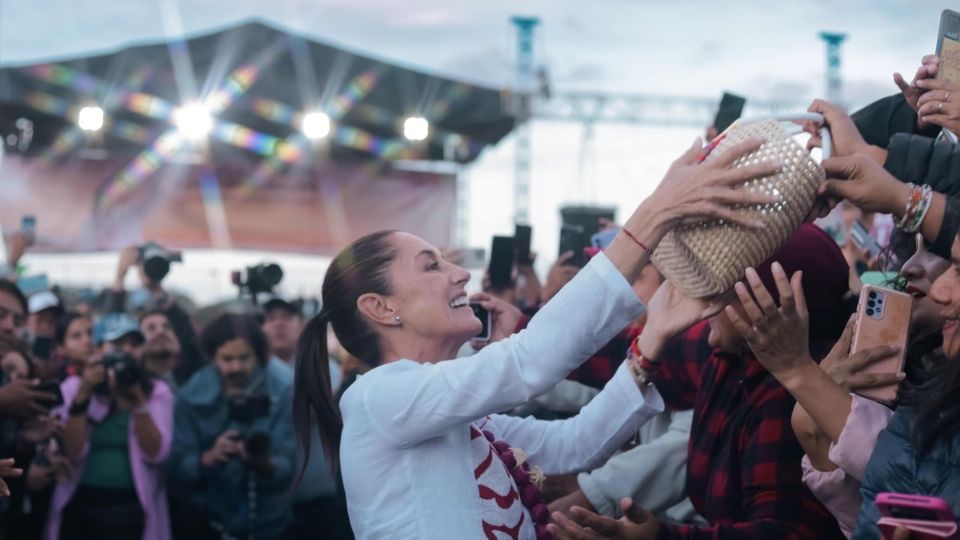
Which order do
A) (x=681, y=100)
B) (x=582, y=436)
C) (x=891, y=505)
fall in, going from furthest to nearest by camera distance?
(x=681, y=100)
(x=582, y=436)
(x=891, y=505)

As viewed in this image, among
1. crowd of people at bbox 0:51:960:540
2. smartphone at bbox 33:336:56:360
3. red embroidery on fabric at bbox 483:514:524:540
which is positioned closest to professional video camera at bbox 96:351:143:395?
smartphone at bbox 33:336:56:360

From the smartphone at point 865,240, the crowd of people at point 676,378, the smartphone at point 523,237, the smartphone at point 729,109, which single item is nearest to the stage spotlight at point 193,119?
the smartphone at point 523,237

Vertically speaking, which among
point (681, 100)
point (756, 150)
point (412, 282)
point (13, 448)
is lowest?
point (13, 448)

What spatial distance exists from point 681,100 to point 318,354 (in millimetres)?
17185

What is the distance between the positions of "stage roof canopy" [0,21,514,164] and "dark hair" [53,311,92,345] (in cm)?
502

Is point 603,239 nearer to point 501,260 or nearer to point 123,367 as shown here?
point 501,260

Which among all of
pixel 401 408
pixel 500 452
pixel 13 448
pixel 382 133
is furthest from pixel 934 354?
pixel 382 133

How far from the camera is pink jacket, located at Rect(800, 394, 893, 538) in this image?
2.08 m

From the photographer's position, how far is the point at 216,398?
5.78 metres

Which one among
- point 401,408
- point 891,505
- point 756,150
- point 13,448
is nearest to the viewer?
point 891,505

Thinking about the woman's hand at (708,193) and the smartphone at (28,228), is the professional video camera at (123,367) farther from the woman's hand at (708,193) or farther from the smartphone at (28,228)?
the woman's hand at (708,193)

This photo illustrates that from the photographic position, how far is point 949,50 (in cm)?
219

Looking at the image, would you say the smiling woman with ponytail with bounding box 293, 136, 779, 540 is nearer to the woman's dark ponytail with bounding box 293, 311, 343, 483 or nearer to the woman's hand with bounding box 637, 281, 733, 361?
the woman's dark ponytail with bounding box 293, 311, 343, 483

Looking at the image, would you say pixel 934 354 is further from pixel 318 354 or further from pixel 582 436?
pixel 318 354
